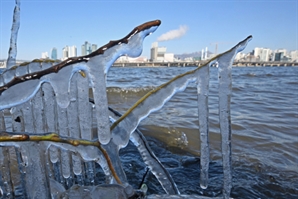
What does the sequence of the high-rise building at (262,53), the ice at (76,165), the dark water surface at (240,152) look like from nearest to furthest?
1. the ice at (76,165)
2. the dark water surface at (240,152)
3. the high-rise building at (262,53)

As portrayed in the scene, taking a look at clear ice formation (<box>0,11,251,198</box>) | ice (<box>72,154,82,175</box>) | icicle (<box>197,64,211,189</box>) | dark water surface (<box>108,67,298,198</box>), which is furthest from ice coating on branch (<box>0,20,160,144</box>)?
ice (<box>72,154,82,175</box>)

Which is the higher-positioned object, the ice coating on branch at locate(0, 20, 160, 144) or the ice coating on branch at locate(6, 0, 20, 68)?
the ice coating on branch at locate(6, 0, 20, 68)

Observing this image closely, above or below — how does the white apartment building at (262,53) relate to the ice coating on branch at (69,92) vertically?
above

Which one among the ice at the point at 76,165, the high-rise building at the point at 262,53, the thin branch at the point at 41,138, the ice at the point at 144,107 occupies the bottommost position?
the ice at the point at 76,165

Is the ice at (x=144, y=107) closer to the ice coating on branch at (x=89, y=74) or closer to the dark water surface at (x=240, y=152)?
the ice coating on branch at (x=89, y=74)

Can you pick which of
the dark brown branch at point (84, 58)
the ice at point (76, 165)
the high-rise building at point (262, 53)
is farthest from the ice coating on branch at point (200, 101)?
the high-rise building at point (262, 53)

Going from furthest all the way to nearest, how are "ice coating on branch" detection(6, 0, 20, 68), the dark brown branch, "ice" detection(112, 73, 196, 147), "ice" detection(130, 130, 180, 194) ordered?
1. "ice coating on branch" detection(6, 0, 20, 68)
2. "ice" detection(130, 130, 180, 194)
3. "ice" detection(112, 73, 196, 147)
4. the dark brown branch

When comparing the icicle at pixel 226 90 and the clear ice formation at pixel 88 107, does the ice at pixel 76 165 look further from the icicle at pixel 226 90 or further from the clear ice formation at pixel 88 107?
the icicle at pixel 226 90

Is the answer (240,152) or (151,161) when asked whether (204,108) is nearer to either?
(151,161)

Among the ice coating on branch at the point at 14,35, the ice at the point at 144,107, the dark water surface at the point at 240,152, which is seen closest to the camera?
the ice at the point at 144,107

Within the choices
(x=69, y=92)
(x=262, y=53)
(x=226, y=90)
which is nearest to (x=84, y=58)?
(x=69, y=92)

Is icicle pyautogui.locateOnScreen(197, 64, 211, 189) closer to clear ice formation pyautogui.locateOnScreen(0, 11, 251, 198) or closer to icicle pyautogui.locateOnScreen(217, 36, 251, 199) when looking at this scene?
clear ice formation pyautogui.locateOnScreen(0, 11, 251, 198)

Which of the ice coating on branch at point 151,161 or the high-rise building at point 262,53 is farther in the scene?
the high-rise building at point 262,53

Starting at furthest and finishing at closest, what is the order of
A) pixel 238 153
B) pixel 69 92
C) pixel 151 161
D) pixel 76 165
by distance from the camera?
pixel 238 153 → pixel 76 165 → pixel 151 161 → pixel 69 92
